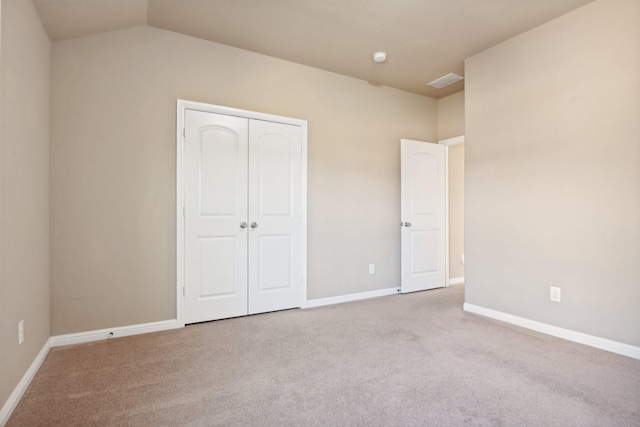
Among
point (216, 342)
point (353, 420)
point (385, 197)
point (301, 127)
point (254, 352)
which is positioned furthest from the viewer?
point (385, 197)

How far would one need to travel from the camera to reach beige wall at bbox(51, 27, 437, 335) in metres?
2.63

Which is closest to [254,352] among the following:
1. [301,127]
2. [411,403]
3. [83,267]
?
[411,403]

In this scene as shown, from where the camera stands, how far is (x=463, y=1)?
2.55m

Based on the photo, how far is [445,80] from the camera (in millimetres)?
4066

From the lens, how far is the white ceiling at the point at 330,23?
8.38 feet

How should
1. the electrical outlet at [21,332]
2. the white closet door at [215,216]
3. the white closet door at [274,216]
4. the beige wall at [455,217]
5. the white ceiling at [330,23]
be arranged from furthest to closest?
the beige wall at [455,217], the white closet door at [274,216], the white closet door at [215,216], the white ceiling at [330,23], the electrical outlet at [21,332]

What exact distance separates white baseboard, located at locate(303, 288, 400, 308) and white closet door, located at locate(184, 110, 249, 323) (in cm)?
80

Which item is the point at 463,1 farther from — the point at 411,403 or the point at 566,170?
the point at 411,403

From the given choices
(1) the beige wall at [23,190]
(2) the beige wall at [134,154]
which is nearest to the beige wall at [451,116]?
(2) the beige wall at [134,154]

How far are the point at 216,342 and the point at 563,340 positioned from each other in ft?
9.39

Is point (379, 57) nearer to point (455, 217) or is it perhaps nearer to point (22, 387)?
point (455, 217)

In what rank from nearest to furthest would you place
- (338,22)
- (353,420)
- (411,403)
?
1. (353,420)
2. (411,403)
3. (338,22)

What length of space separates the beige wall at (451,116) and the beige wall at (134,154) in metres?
1.90

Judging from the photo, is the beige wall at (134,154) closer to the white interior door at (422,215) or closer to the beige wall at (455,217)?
the white interior door at (422,215)
